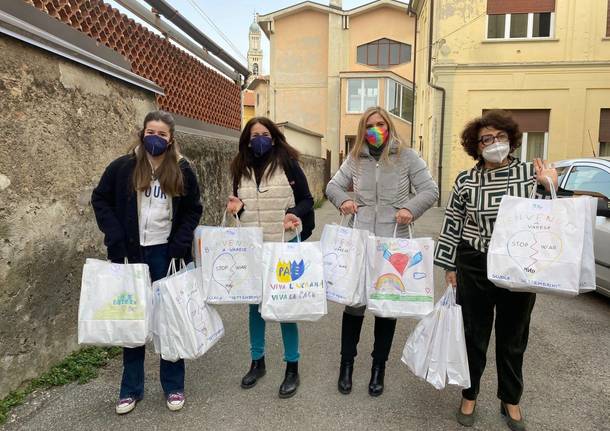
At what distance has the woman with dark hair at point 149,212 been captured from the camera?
2.81m

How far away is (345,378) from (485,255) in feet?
4.28

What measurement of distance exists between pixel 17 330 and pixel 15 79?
5.30 feet

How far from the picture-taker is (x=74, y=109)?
135 inches

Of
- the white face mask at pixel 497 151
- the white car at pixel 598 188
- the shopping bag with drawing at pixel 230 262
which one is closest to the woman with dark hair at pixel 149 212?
the shopping bag with drawing at pixel 230 262

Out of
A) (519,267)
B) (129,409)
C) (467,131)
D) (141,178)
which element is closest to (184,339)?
(129,409)

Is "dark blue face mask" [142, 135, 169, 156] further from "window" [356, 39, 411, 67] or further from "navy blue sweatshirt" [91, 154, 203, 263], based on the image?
"window" [356, 39, 411, 67]

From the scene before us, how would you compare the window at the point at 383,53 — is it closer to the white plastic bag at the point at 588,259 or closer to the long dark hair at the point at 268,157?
the long dark hair at the point at 268,157

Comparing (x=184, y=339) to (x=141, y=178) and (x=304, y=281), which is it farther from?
(x=141, y=178)

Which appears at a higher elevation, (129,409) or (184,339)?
(184,339)

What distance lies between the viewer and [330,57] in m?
27.9

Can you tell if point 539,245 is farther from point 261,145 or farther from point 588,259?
point 261,145

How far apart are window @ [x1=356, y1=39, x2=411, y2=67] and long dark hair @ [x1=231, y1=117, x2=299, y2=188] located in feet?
90.1

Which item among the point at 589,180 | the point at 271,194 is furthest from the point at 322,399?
the point at 589,180

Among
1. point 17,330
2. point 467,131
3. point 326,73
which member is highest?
point 326,73
